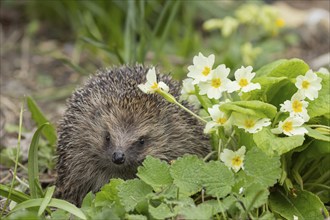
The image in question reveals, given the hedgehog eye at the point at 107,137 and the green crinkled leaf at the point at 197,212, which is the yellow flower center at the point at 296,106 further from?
the hedgehog eye at the point at 107,137

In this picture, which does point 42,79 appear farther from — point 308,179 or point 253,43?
point 308,179

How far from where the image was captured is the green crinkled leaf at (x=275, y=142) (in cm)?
445

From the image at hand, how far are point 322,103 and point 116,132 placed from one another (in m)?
1.50

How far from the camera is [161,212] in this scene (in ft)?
13.7

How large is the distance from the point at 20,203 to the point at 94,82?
1.33 m

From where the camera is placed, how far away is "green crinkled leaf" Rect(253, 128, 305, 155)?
4.45 metres

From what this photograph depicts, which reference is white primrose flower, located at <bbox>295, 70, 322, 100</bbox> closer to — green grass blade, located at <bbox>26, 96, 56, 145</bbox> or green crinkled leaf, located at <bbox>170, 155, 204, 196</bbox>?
green crinkled leaf, located at <bbox>170, 155, 204, 196</bbox>

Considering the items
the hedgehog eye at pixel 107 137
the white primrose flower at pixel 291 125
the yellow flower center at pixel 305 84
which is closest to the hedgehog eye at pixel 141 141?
the hedgehog eye at pixel 107 137

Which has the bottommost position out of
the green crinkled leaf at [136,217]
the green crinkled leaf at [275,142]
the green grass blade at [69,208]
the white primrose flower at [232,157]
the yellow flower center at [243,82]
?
the white primrose flower at [232,157]

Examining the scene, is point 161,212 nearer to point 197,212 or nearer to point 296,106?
point 197,212

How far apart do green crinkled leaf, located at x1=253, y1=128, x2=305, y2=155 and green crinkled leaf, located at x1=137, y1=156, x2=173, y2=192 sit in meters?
0.60

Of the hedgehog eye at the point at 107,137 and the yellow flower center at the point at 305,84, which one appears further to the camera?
the hedgehog eye at the point at 107,137

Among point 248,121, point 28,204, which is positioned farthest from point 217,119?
point 28,204

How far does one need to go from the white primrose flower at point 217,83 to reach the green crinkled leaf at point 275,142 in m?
0.39
